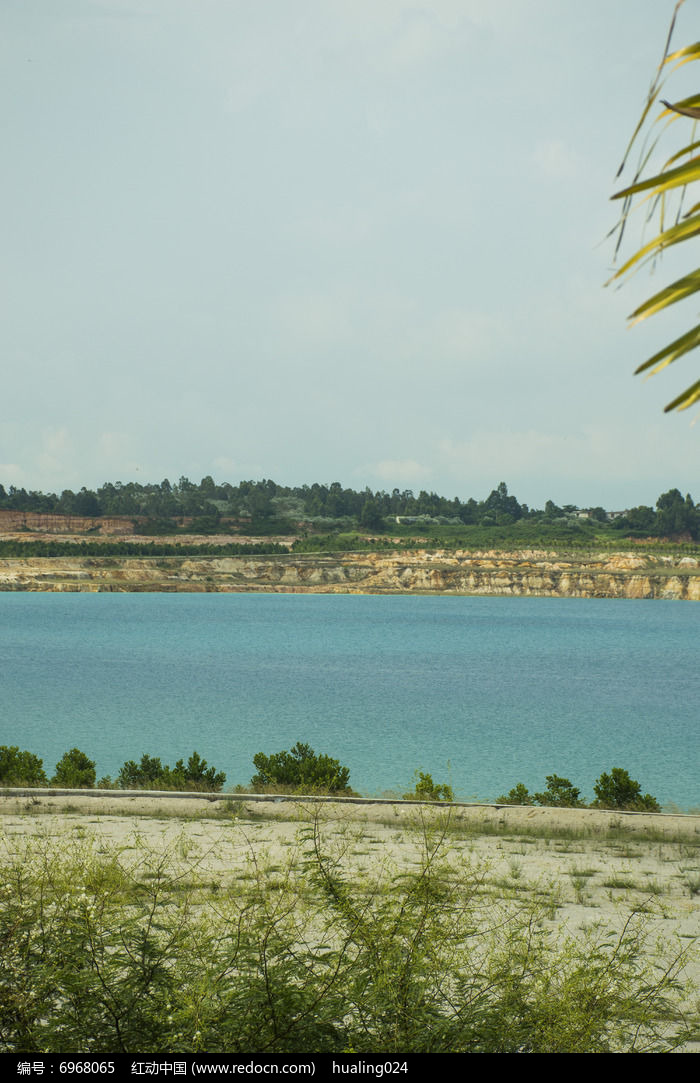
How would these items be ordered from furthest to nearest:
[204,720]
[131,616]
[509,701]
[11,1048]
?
[131,616] < [509,701] < [204,720] < [11,1048]

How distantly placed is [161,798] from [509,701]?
18.9 metres

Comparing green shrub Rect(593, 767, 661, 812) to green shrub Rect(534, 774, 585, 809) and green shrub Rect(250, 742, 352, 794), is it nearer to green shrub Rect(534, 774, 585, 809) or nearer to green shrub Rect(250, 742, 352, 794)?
green shrub Rect(534, 774, 585, 809)

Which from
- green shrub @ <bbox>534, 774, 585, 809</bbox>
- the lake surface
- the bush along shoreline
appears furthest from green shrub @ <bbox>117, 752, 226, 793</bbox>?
green shrub @ <bbox>534, 774, 585, 809</bbox>

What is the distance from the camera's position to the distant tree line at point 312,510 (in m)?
118

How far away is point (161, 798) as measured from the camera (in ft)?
33.4

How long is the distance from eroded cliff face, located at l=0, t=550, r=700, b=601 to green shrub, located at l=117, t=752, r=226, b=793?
83.3 meters

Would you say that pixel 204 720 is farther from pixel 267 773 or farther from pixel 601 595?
pixel 601 595

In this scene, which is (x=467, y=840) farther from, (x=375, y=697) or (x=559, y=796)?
(x=375, y=697)

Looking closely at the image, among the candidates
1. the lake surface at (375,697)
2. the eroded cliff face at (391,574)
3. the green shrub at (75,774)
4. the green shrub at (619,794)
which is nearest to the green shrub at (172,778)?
the green shrub at (75,774)

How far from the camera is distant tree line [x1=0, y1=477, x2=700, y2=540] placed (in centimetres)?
11812

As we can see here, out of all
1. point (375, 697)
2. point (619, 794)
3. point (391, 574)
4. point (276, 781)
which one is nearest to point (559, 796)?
point (619, 794)
